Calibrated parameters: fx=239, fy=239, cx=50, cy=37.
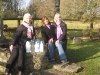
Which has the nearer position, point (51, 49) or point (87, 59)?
point (51, 49)

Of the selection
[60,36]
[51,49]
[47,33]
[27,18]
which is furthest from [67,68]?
[27,18]

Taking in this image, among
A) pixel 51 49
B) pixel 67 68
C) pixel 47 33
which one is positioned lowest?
pixel 67 68

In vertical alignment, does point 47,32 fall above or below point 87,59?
above

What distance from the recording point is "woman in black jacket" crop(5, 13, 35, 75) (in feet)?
19.1

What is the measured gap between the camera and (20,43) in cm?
628

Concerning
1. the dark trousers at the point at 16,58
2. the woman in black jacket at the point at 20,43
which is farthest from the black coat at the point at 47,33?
the dark trousers at the point at 16,58

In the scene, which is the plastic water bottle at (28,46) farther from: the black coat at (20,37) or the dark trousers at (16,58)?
the dark trousers at (16,58)

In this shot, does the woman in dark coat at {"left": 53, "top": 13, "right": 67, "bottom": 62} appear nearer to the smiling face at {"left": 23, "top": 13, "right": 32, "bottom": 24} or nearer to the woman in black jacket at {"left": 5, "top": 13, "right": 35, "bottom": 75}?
the woman in black jacket at {"left": 5, "top": 13, "right": 35, "bottom": 75}

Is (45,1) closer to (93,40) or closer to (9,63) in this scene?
(93,40)

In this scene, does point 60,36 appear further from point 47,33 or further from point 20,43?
point 20,43

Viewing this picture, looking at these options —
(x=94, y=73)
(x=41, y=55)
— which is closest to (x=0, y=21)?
(x=41, y=55)

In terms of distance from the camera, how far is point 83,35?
13578 millimetres

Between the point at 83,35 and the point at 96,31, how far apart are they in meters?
0.78

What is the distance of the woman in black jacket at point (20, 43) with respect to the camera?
19.1 ft
